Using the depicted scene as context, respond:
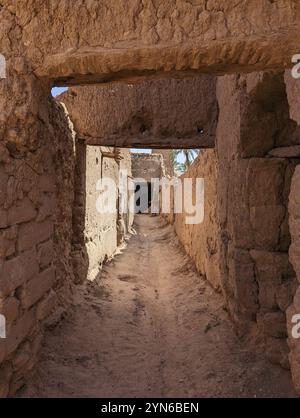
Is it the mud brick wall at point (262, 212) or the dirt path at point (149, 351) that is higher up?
the mud brick wall at point (262, 212)

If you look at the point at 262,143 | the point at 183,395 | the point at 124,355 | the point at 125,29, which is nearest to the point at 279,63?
the point at 125,29

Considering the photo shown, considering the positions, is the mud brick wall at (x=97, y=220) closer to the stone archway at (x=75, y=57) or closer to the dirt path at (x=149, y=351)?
the dirt path at (x=149, y=351)

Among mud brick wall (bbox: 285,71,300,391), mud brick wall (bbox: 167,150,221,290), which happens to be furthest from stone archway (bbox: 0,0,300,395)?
mud brick wall (bbox: 167,150,221,290)

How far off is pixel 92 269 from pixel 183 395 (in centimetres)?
286

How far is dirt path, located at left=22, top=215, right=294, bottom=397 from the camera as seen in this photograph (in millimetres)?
2695

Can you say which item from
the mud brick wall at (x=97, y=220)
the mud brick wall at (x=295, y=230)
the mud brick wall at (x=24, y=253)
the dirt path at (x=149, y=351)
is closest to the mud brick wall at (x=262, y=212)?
the dirt path at (x=149, y=351)

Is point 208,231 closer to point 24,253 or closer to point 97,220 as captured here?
point 97,220

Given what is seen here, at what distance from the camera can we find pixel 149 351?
347 cm

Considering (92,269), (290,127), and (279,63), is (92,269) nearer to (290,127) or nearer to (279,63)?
(290,127)

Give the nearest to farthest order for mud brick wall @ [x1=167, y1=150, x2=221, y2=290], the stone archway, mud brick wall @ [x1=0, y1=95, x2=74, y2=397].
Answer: the stone archway → mud brick wall @ [x1=0, y1=95, x2=74, y2=397] → mud brick wall @ [x1=167, y1=150, x2=221, y2=290]

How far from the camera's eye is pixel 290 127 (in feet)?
10.7

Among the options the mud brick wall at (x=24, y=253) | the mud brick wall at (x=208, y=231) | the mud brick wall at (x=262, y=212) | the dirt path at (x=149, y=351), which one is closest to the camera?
the mud brick wall at (x=24, y=253)

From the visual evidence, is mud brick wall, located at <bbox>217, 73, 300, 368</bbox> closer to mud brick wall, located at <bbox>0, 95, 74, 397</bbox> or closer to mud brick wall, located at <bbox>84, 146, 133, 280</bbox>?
mud brick wall, located at <bbox>0, 95, 74, 397</bbox>

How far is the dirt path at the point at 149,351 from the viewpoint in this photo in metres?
2.70
